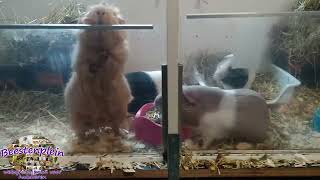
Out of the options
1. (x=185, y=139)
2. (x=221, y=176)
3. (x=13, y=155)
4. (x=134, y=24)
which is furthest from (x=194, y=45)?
(x=13, y=155)

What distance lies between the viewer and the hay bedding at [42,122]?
49.3 inches

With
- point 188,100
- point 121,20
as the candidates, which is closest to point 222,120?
point 188,100

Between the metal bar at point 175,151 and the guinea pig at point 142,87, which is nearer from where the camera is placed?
the metal bar at point 175,151

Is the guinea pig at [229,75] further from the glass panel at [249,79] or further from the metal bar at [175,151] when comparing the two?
the metal bar at [175,151]

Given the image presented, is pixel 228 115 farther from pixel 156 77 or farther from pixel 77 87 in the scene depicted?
pixel 77 87

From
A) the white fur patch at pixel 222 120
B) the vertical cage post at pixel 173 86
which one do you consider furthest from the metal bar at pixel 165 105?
the white fur patch at pixel 222 120

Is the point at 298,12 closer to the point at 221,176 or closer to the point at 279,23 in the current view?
the point at 279,23

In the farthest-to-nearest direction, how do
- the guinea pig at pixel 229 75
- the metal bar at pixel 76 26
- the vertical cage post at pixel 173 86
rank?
the guinea pig at pixel 229 75 → the metal bar at pixel 76 26 → the vertical cage post at pixel 173 86

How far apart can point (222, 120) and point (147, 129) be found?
0.84 feet

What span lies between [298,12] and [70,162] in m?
0.90

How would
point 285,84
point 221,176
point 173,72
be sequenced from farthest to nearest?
point 285,84, point 221,176, point 173,72

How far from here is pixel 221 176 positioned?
1.17 meters

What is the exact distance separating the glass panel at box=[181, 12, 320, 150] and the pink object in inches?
3.2

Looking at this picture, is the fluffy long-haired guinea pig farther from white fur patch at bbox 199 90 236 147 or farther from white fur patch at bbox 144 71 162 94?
white fur patch at bbox 199 90 236 147
